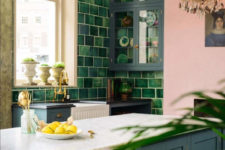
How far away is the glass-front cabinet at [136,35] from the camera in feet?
19.8

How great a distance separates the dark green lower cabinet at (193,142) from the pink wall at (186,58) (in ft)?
7.86

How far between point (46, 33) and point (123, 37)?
1.29 meters

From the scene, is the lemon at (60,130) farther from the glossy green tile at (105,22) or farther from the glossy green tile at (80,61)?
the glossy green tile at (105,22)

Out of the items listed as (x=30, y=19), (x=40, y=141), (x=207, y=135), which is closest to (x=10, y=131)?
(x=40, y=141)

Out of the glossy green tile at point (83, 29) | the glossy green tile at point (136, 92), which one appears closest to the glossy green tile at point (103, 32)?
the glossy green tile at point (83, 29)

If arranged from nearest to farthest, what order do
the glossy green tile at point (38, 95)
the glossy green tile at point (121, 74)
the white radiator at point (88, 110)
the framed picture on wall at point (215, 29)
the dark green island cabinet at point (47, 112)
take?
the dark green island cabinet at point (47, 112), the white radiator at point (88, 110), the glossy green tile at point (38, 95), the framed picture on wall at point (215, 29), the glossy green tile at point (121, 74)

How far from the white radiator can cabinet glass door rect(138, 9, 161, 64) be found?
1.13 m

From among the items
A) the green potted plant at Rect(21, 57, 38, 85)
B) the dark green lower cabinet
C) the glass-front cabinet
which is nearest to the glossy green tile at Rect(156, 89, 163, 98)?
the glass-front cabinet

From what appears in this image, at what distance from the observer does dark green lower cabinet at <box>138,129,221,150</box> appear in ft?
8.51

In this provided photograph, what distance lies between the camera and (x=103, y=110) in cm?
538

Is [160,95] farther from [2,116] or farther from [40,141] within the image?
[40,141]

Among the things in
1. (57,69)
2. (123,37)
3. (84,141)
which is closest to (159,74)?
(123,37)

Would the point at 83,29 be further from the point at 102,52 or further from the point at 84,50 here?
the point at 102,52

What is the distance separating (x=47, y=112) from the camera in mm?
4516
